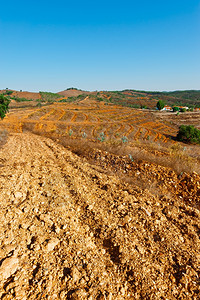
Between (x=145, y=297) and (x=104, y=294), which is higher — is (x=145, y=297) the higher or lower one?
the lower one

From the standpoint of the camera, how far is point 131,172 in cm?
631

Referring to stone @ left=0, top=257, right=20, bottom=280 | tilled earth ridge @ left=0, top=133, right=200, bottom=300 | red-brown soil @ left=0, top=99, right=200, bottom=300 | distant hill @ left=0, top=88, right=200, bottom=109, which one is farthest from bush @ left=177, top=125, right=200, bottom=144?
distant hill @ left=0, top=88, right=200, bottom=109

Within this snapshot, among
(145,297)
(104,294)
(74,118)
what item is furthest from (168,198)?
(74,118)

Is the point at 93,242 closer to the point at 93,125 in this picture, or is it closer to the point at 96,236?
the point at 96,236

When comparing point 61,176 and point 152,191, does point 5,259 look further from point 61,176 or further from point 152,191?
point 152,191

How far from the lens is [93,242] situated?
2975 mm

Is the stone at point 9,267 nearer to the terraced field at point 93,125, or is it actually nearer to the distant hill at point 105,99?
the terraced field at point 93,125

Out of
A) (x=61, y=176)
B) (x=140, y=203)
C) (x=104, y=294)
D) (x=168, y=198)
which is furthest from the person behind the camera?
(x=61, y=176)

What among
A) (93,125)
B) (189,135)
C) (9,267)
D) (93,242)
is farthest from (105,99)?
(9,267)

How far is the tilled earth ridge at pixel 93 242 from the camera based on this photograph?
2162 mm

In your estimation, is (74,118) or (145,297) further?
(74,118)

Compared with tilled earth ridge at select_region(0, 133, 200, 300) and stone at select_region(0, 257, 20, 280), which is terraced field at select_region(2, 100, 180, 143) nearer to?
tilled earth ridge at select_region(0, 133, 200, 300)

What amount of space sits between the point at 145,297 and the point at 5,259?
210 centimetres

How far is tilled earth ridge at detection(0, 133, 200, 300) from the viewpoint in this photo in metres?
2.16
